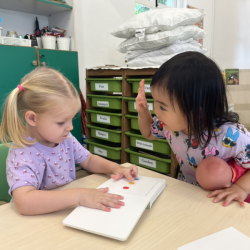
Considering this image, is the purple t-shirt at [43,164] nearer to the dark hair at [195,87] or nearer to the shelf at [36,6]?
the dark hair at [195,87]

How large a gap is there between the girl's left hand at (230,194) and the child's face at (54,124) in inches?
18.2

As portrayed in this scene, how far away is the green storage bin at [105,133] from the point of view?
71.6 inches

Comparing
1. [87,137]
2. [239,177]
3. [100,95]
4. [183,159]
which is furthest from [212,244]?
[87,137]

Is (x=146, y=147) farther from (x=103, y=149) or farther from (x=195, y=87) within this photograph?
(x=195, y=87)

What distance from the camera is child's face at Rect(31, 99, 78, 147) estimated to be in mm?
704

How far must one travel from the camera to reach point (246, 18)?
124 inches

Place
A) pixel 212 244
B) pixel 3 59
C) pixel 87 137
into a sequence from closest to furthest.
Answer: pixel 212 244, pixel 3 59, pixel 87 137

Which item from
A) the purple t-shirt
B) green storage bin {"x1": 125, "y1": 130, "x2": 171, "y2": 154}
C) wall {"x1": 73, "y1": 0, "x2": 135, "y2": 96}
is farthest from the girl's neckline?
wall {"x1": 73, "y1": 0, "x2": 135, "y2": 96}

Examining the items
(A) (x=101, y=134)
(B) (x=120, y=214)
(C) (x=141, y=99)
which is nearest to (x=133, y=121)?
(A) (x=101, y=134)

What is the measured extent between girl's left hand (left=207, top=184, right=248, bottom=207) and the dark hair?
0.17m

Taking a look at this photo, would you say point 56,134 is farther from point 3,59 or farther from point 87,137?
point 87,137

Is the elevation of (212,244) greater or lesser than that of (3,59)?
lesser

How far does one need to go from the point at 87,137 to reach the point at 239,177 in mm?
1554

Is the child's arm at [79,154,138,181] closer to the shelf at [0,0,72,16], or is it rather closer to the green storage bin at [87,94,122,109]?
the green storage bin at [87,94,122,109]
